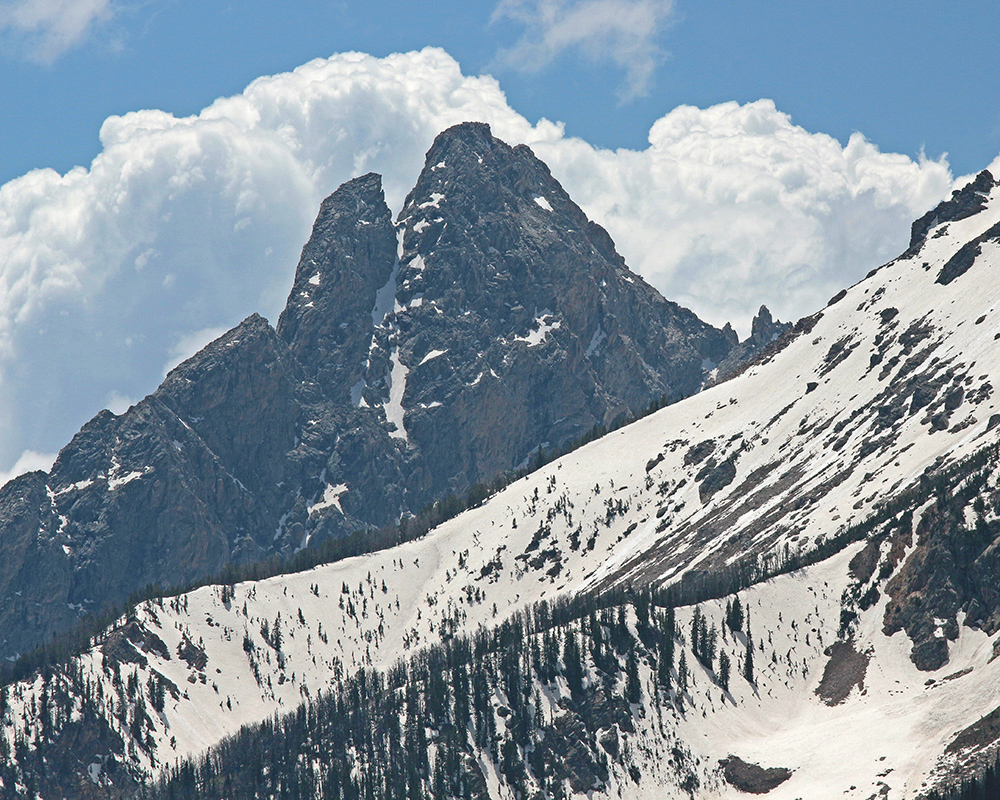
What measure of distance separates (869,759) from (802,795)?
975cm

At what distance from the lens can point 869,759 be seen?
19838 centimetres

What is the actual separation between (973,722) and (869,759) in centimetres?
1388

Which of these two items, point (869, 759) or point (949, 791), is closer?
point (949, 791)

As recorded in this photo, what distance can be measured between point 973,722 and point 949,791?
23390 millimetres

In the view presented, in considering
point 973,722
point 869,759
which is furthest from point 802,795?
point 973,722

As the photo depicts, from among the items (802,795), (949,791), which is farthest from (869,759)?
(949,791)

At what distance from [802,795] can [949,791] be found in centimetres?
2818

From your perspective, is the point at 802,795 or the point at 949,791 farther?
the point at 802,795

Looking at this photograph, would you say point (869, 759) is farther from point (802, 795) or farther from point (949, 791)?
point (949, 791)

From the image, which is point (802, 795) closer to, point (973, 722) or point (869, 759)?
point (869, 759)

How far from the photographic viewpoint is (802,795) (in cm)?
19838

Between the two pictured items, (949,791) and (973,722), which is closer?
(949,791)
